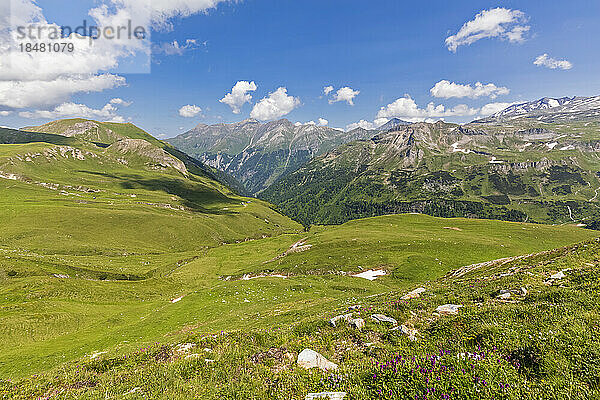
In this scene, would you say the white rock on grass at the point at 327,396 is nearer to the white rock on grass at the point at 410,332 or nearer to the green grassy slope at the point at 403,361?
the green grassy slope at the point at 403,361

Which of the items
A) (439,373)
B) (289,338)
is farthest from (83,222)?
(439,373)

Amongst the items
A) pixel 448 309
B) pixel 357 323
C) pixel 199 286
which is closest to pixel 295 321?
pixel 357 323

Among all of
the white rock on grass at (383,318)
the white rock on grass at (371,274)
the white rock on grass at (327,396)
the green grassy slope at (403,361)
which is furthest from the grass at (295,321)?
the white rock on grass at (371,274)

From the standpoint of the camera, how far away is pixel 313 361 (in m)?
10.7

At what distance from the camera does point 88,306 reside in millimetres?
42531

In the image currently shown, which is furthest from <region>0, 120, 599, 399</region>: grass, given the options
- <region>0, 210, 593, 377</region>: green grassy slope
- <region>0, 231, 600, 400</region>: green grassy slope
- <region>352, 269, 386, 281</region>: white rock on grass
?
<region>352, 269, 386, 281</region>: white rock on grass

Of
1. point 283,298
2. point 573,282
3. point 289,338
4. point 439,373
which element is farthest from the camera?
point 283,298

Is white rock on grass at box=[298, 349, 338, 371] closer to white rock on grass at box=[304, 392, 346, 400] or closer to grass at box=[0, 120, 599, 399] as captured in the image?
grass at box=[0, 120, 599, 399]

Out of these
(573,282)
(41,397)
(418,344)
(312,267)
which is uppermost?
(573,282)

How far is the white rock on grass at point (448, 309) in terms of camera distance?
568 inches

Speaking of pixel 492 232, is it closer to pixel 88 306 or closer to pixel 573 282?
pixel 573 282

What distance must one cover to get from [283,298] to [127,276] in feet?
186

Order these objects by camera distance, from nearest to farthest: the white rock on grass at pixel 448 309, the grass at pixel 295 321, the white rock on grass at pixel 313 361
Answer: the grass at pixel 295 321 < the white rock on grass at pixel 313 361 < the white rock on grass at pixel 448 309

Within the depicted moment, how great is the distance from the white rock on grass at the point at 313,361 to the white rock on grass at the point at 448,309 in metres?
8.12
